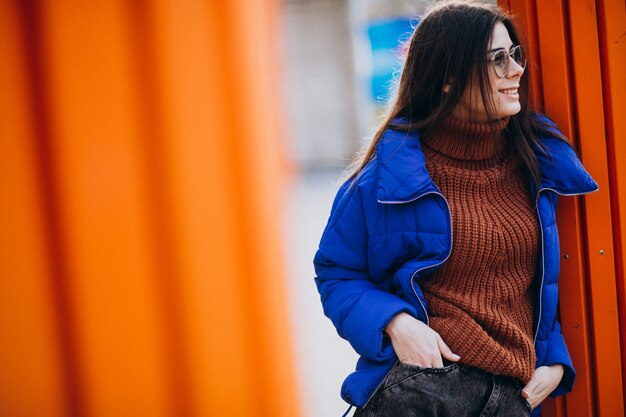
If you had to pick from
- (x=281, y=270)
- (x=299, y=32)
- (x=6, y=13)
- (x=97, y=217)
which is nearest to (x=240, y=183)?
(x=281, y=270)

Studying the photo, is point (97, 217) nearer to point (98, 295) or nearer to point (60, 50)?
point (98, 295)

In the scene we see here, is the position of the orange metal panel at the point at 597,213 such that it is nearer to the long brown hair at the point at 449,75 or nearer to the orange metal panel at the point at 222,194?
the long brown hair at the point at 449,75

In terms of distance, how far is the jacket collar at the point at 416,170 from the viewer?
1318 mm

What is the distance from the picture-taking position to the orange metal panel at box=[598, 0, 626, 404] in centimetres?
148

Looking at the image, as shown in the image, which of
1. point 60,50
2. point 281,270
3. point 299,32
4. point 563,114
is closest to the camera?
point 563,114

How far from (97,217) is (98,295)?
24cm

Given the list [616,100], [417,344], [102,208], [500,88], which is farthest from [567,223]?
[102,208]

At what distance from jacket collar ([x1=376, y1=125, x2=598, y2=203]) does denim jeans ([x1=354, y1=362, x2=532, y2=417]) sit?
418 millimetres

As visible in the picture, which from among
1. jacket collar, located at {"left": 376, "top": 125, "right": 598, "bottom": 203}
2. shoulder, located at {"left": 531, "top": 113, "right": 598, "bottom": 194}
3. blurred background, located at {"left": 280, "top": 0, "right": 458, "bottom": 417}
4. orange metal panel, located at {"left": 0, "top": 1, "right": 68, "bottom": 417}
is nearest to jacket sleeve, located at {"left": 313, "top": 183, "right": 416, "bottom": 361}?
jacket collar, located at {"left": 376, "top": 125, "right": 598, "bottom": 203}

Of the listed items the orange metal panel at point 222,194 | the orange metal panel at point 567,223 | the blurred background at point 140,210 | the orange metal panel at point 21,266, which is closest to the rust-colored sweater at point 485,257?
the orange metal panel at point 567,223

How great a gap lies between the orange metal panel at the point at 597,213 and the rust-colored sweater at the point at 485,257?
27 centimetres

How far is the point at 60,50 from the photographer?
1.64 meters

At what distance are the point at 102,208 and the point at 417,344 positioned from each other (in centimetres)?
103

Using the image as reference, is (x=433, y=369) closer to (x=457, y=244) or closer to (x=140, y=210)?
(x=457, y=244)
